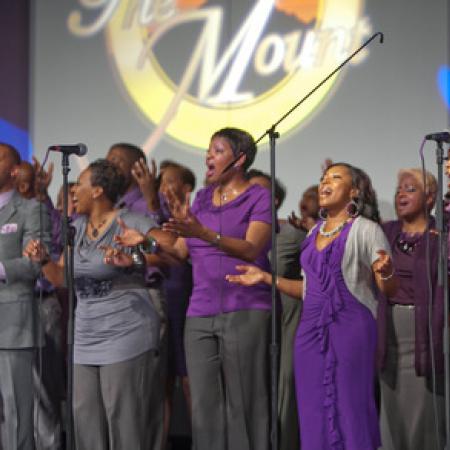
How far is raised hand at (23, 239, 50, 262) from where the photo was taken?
4.04 m

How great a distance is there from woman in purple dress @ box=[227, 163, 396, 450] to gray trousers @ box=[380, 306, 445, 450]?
591 mm

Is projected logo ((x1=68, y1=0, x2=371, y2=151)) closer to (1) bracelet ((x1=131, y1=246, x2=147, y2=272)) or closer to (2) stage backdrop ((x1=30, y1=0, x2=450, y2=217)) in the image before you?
(2) stage backdrop ((x1=30, y1=0, x2=450, y2=217))

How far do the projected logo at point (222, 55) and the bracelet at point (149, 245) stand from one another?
1611 millimetres

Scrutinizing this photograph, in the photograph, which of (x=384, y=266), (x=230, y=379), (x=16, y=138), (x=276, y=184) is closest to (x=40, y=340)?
(x=230, y=379)

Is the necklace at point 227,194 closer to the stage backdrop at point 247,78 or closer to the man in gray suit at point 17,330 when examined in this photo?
the man in gray suit at point 17,330

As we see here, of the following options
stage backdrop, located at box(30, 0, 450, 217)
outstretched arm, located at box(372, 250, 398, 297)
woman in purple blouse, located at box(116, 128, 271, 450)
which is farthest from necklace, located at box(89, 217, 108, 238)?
stage backdrop, located at box(30, 0, 450, 217)

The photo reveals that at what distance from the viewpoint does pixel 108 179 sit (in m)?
4.15

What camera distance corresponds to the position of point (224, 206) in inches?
159

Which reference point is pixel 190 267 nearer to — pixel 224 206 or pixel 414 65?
pixel 224 206

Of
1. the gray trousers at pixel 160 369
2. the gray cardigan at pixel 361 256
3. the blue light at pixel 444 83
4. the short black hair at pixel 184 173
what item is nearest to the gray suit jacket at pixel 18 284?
the gray trousers at pixel 160 369

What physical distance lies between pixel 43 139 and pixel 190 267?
62.4 inches

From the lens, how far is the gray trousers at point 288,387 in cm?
459

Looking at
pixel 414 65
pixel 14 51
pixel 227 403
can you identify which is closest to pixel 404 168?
pixel 414 65

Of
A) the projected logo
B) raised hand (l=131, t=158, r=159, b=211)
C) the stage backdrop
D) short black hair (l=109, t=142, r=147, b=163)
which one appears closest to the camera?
raised hand (l=131, t=158, r=159, b=211)
